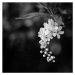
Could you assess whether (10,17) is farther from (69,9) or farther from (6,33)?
(69,9)

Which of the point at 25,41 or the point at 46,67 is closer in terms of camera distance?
the point at 25,41

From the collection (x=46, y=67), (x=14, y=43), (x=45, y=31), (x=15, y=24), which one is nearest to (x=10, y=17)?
(x=15, y=24)

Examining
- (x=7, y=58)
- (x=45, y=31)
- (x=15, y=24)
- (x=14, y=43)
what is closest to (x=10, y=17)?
(x=15, y=24)

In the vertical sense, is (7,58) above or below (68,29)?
below

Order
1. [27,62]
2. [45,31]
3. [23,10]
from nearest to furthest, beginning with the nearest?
[45,31] < [23,10] < [27,62]

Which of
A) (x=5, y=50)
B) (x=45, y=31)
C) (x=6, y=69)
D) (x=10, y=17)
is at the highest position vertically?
(x=10, y=17)

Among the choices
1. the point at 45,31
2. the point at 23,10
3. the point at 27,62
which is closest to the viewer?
the point at 45,31

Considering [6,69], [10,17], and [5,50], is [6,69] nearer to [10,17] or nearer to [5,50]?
[5,50]
